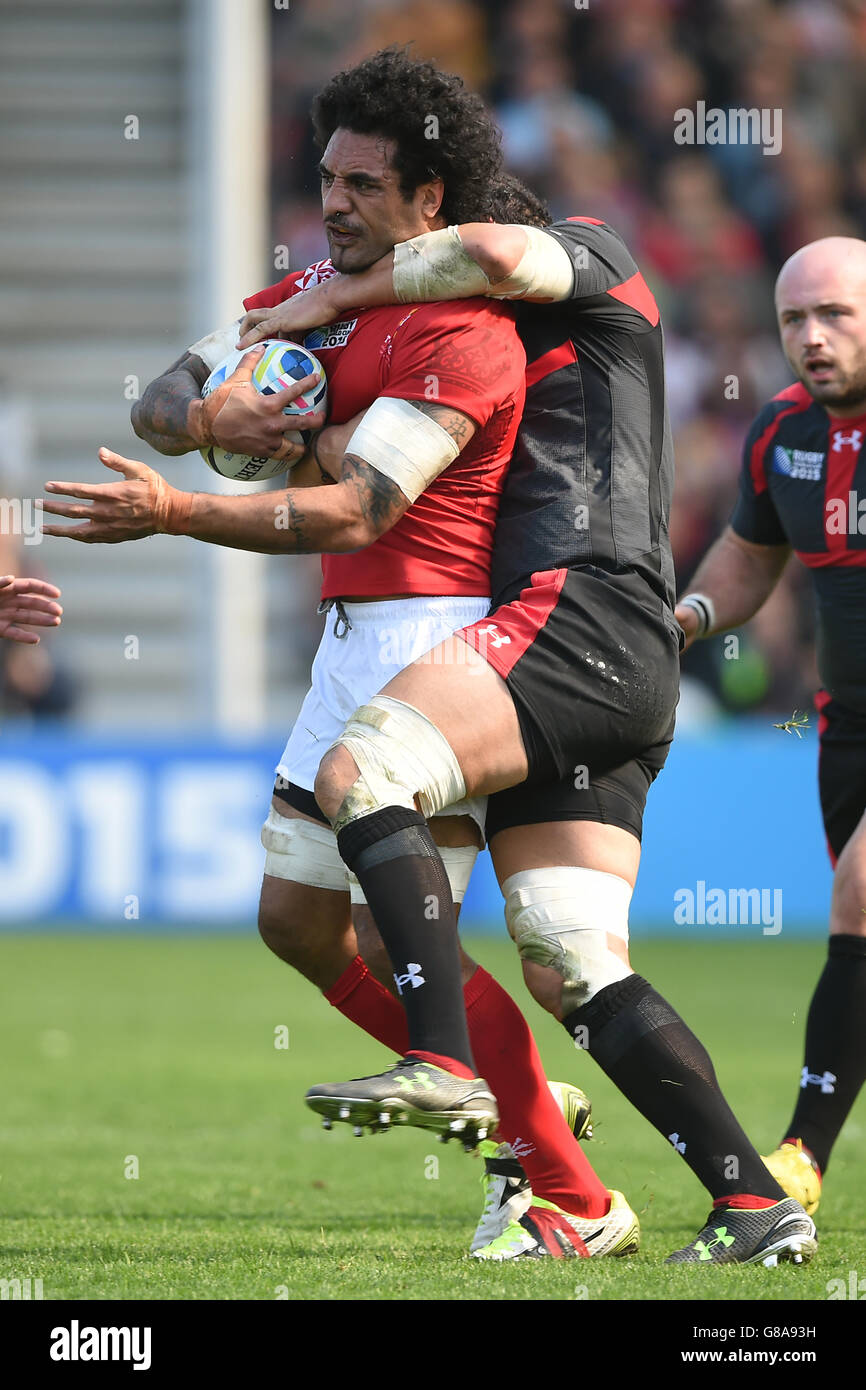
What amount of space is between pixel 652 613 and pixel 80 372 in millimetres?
12737

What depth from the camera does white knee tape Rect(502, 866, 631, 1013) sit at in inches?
147

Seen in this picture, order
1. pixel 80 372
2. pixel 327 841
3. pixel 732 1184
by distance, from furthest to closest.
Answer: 1. pixel 80 372
2. pixel 327 841
3. pixel 732 1184

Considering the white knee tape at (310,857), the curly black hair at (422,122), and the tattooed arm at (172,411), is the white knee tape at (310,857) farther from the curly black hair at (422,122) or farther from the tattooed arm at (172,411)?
the curly black hair at (422,122)

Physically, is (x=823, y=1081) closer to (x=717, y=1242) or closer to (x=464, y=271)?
(x=717, y=1242)

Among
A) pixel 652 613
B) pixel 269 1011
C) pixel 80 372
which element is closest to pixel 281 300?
pixel 652 613

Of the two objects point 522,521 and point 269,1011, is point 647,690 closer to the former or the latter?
point 522,521

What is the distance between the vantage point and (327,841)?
13.2ft

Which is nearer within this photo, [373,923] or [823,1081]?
[373,923]

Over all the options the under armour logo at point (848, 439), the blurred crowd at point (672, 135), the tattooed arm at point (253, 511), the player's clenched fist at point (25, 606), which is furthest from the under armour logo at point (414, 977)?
the blurred crowd at point (672, 135)

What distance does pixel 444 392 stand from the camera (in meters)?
3.61

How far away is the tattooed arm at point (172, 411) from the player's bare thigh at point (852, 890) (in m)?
1.99

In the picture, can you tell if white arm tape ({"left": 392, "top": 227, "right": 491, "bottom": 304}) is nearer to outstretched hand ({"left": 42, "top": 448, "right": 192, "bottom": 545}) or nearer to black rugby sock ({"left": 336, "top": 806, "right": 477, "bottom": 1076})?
outstretched hand ({"left": 42, "top": 448, "right": 192, "bottom": 545})

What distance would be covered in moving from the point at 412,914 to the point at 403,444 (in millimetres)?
907

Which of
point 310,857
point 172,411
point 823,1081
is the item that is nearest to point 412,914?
point 310,857
